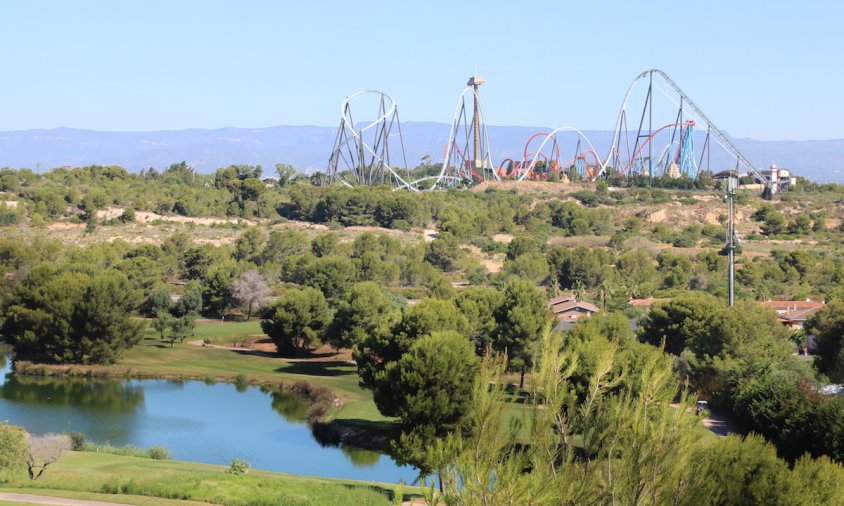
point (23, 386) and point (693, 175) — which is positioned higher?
point (693, 175)

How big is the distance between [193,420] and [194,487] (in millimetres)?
12865

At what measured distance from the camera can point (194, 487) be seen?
82.7 ft

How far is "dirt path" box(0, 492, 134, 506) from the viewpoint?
22.6m

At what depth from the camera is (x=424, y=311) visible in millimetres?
40594

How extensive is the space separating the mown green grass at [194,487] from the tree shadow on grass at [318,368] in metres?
17.9

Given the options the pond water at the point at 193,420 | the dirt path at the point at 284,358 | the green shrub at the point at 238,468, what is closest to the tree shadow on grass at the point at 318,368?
the dirt path at the point at 284,358

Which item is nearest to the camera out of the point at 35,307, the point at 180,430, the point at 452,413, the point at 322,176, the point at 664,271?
the point at 452,413

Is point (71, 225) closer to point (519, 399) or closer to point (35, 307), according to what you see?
point (35, 307)

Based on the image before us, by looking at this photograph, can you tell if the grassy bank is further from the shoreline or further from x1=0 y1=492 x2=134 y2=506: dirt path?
x1=0 y1=492 x2=134 y2=506: dirt path

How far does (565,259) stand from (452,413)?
39990mm

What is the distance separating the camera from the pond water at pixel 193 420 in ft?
107

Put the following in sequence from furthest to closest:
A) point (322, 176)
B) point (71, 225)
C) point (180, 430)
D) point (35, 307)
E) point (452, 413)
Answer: point (322, 176), point (71, 225), point (35, 307), point (180, 430), point (452, 413)

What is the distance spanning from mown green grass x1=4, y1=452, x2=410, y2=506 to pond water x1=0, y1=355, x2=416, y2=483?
14.2 ft

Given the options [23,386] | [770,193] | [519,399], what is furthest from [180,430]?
[770,193]
